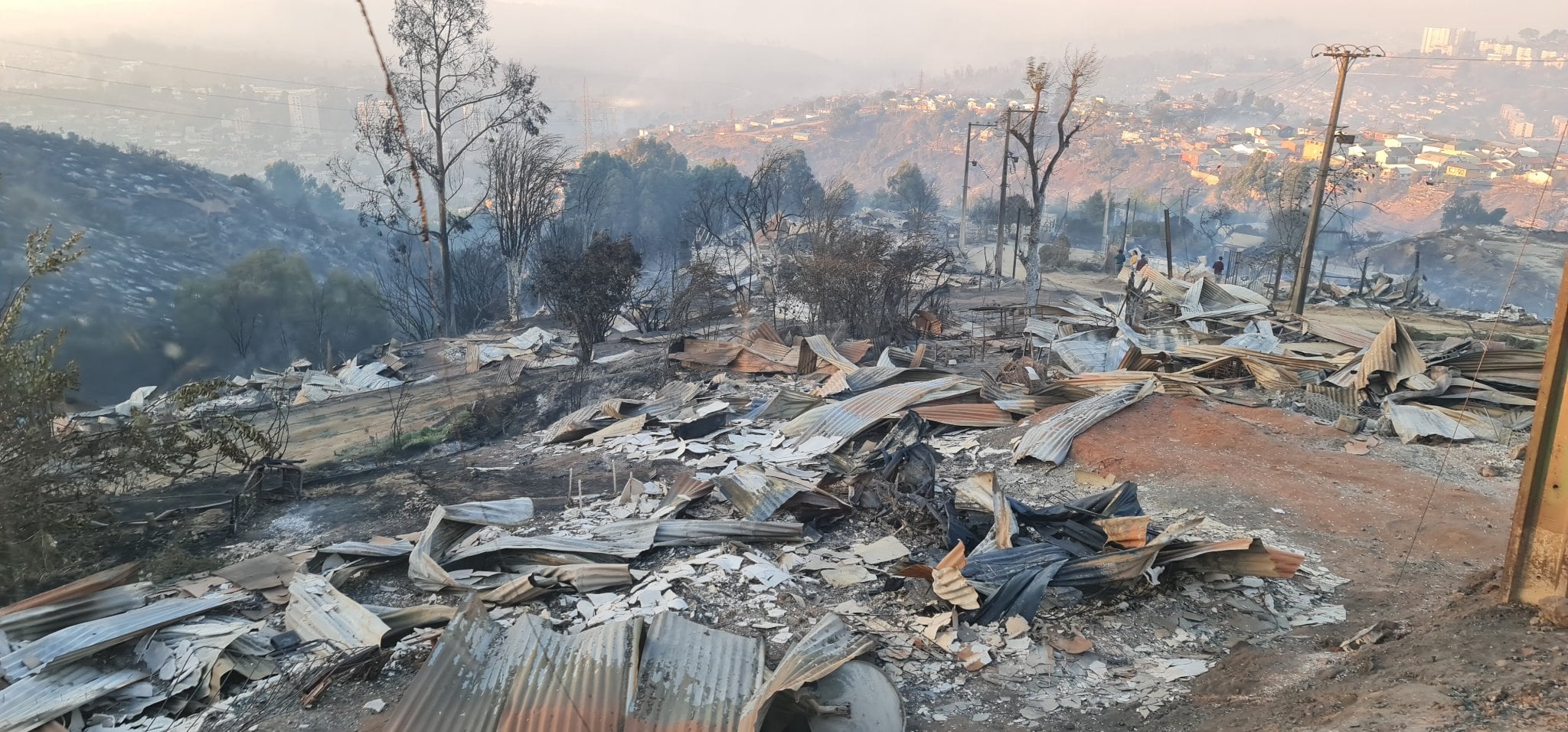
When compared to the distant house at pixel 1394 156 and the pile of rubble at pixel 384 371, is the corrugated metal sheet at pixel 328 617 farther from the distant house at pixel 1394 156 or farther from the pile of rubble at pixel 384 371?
the distant house at pixel 1394 156

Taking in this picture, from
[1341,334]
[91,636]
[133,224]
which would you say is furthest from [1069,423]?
[133,224]

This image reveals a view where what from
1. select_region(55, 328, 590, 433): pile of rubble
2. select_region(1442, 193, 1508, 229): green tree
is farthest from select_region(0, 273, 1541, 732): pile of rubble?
select_region(1442, 193, 1508, 229): green tree

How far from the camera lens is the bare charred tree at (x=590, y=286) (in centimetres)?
1417

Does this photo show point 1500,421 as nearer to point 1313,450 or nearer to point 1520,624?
point 1313,450

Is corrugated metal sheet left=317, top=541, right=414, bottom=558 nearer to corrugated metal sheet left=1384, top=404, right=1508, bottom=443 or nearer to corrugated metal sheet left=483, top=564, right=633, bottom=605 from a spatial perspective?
corrugated metal sheet left=483, top=564, right=633, bottom=605

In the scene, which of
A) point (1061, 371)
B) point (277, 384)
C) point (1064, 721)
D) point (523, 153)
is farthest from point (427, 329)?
point (1064, 721)

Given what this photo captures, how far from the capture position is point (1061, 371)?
962 centimetres

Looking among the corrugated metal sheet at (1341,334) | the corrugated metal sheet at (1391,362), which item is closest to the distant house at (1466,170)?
the corrugated metal sheet at (1341,334)

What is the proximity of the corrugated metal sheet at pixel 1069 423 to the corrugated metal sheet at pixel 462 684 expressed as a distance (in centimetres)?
476

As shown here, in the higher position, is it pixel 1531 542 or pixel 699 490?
pixel 1531 542

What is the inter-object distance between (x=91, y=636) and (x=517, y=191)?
1674 cm

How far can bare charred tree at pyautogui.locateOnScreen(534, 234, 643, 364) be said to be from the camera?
14.2 metres

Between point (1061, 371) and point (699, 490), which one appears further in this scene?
point (1061, 371)

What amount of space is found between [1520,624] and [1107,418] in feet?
14.9
